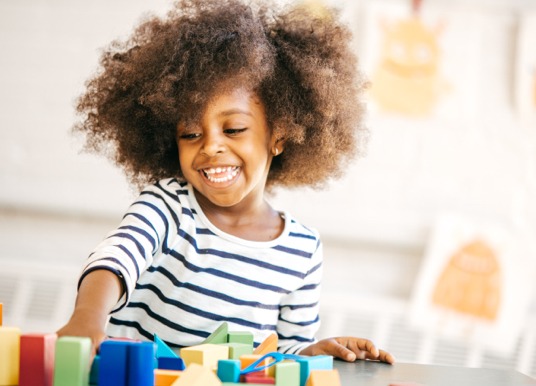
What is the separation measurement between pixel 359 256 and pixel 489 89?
0.55m

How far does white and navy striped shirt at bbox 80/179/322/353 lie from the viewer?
39.9 inches

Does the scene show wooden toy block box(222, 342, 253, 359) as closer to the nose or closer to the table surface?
the table surface

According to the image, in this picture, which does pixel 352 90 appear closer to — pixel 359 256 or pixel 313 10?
pixel 313 10

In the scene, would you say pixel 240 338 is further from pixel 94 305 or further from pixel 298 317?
pixel 298 317

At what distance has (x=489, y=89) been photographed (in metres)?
2.06

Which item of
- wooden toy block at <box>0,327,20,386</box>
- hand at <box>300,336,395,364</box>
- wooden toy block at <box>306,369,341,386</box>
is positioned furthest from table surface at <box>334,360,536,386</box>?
wooden toy block at <box>0,327,20,386</box>

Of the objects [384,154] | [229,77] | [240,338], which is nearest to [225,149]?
[229,77]

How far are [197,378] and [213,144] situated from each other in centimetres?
54

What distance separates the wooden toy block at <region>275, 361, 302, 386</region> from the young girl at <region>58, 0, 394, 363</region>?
0.31 metres

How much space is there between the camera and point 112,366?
1.80ft

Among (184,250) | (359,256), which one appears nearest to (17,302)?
(359,256)

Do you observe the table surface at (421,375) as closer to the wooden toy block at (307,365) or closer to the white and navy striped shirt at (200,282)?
the wooden toy block at (307,365)

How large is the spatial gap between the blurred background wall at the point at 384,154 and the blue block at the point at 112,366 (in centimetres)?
149

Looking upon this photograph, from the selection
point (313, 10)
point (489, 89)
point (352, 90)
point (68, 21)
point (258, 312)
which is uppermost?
point (68, 21)
